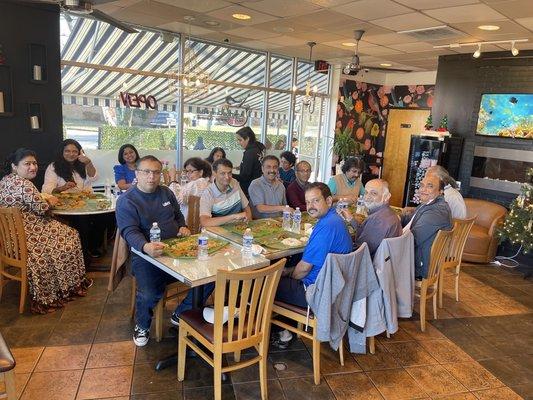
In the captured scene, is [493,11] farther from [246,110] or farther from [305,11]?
[246,110]

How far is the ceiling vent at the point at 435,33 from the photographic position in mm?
4852

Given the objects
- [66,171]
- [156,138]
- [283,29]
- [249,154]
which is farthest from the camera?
[156,138]

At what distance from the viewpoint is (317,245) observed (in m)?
2.56

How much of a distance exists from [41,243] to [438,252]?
11.0 feet

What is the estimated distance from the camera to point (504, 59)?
19.3 feet

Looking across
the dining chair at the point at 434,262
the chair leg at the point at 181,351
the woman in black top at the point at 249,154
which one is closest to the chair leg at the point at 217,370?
the chair leg at the point at 181,351

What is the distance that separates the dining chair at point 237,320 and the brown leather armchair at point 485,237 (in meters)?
3.98

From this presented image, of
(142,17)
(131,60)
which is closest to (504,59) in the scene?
(142,17)

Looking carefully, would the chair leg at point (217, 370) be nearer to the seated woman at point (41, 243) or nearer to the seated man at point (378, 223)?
the seated man at point (378, 223)

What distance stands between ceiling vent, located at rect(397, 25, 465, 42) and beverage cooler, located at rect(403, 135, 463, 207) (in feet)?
5.36

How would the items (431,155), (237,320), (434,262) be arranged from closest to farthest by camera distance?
(237,320) → (434,262) → (431,155)

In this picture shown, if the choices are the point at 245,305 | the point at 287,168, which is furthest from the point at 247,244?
the point at 287,168

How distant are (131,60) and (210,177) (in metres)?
2.97

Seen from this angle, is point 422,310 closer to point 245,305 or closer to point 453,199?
point 453,199
